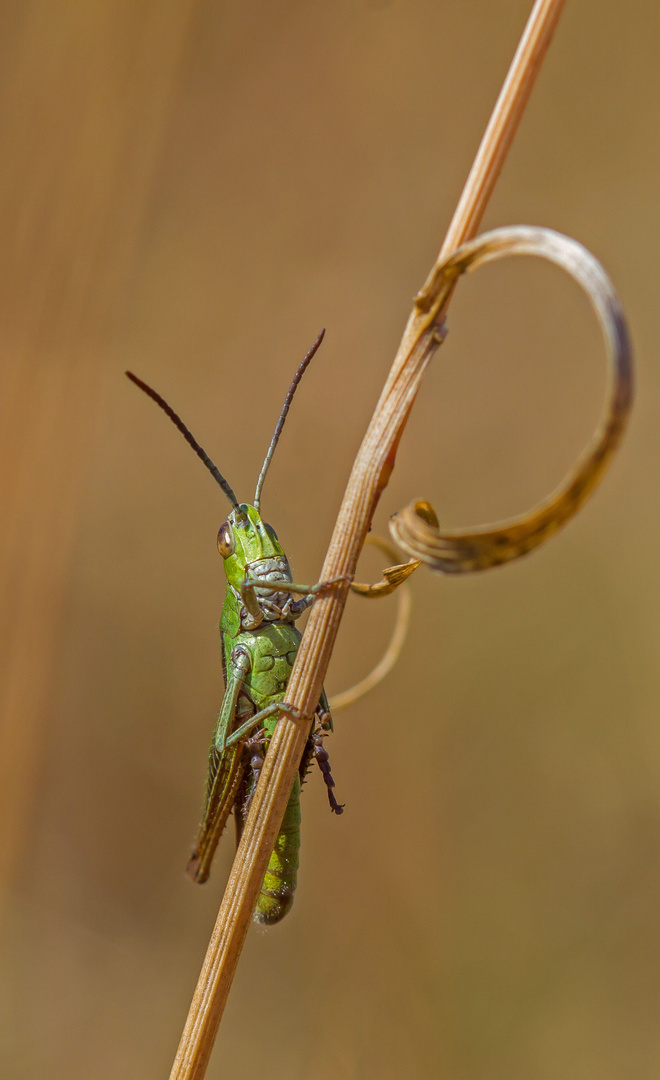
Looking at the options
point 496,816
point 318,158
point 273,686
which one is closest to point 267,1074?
point 496,816

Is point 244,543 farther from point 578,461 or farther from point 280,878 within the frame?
point 578,461

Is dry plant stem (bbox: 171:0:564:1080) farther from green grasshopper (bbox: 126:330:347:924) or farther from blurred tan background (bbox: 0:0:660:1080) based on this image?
blurred tan background (bbox: 0:0:660:1080)

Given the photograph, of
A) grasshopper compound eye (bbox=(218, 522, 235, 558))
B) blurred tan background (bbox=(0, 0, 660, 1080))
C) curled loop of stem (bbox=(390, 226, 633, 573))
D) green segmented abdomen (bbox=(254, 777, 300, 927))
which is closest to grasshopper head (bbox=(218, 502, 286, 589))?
grasshopper compound eye (bbox=(218, 522, 235, 558))

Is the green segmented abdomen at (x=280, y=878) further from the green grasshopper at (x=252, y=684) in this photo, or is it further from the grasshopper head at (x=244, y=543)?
the grasshopper head at (x=244, y=543)

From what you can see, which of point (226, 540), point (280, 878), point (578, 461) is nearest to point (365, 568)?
point (226, 540)

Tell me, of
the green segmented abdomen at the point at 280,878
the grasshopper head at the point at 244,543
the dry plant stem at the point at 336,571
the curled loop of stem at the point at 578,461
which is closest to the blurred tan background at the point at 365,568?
the grasshopper head at the point at 244,543
